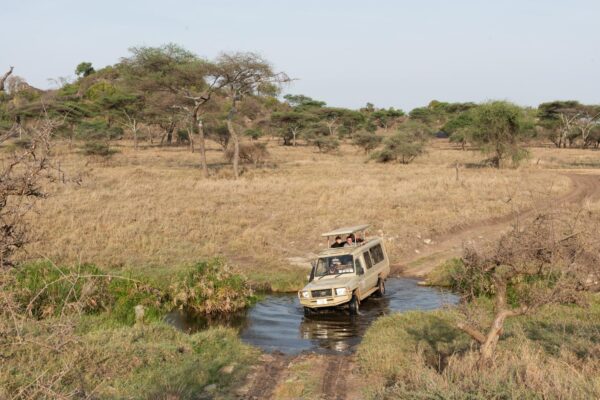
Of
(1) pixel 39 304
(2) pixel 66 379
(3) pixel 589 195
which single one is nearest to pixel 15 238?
(2) pixel 66 379

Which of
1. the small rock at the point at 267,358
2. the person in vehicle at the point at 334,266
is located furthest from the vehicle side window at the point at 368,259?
the small rock at the point at 267,358

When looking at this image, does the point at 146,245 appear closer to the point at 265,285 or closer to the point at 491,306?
the point at 265,285

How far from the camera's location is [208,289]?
15.3m

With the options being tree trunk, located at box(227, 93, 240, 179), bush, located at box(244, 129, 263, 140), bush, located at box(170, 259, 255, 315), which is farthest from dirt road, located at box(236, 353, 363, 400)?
bush, located at box(244, 129, 263, 140)

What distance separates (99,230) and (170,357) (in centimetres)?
1354

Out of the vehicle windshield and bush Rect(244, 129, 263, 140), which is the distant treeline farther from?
the vehicle windshield

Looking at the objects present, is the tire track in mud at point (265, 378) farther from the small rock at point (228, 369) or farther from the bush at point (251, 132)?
the bush at point (251, 132)

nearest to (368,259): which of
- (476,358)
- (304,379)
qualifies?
(304,379)

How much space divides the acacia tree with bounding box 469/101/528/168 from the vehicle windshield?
34.6 meters

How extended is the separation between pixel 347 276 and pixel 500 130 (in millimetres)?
35379

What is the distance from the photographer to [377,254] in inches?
670

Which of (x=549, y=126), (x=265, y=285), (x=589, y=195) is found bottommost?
(x=265, y=285)

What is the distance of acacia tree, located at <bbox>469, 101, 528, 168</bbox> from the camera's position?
45969mm

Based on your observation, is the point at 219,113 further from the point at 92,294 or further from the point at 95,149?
the point at 92,294
